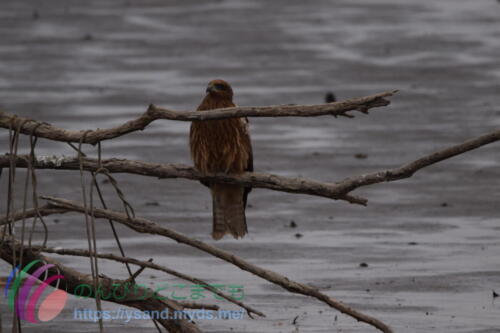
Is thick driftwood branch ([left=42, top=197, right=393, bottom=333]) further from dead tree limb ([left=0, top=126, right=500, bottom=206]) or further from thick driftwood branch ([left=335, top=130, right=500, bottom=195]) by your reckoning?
thick driftwood branch ([left=335, top=130, right=500, bottom=195])

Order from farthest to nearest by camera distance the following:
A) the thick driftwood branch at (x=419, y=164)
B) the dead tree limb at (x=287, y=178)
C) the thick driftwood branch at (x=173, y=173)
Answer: the thick driftwood branch at (x=173, y=173)
the dead tree limb at (x=287, y=178)
the thick driftwood branch at (x=419, y=164)

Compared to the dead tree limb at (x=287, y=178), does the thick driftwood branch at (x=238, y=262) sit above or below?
below

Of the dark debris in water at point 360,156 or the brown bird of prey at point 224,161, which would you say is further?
the dark debris in water at point 360,156

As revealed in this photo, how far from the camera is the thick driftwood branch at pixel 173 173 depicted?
5141mm

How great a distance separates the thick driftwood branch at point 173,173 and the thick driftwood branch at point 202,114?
139mm

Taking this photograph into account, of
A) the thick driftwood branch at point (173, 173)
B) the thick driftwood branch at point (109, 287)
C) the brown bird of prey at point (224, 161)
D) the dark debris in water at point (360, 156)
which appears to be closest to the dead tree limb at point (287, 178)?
the thick driftwood branch at point (173, 173)

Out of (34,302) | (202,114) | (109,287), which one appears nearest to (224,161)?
(109,287)

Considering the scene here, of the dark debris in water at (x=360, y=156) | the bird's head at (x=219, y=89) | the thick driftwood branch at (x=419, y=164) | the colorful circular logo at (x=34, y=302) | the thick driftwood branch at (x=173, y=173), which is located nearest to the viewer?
the thick driftwood branch at (x=419, y=164)

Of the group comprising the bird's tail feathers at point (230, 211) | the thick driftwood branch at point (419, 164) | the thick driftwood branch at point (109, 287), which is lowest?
the thick driftwood branch at point (109, 287)

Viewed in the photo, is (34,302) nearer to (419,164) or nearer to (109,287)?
(109,287)

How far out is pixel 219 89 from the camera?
712 cm

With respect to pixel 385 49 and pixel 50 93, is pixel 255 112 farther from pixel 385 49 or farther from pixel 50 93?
pixel 385 49

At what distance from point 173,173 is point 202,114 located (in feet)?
1.74

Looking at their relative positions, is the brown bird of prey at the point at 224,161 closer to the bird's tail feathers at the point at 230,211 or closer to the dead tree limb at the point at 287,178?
the bird's tail feathers at the point at 230,211
